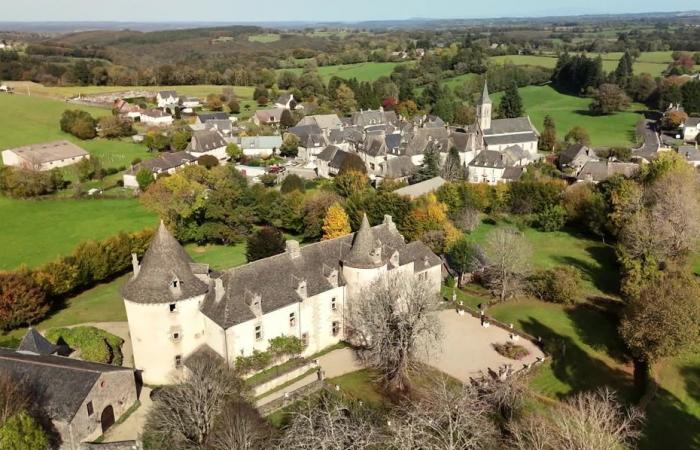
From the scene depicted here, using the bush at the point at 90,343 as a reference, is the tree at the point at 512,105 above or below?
above

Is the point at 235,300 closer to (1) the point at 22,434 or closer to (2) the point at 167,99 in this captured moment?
(1) the point at 22,434

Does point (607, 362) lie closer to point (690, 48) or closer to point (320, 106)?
point (320, 106)

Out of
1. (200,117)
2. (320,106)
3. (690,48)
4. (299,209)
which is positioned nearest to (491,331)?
(299,209)

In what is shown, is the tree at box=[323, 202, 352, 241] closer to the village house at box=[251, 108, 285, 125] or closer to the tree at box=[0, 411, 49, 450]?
the tree at box=[0, 411, 49, 450]

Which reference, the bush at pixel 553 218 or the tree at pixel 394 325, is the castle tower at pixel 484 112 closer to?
the bush at pixel 553 218

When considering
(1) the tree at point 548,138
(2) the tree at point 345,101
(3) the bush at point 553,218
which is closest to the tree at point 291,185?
(3) the bush at point 553,218

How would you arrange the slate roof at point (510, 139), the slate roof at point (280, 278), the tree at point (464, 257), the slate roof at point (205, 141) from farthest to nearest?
the slate roof at point (510, 139), the slate roof at point (205, 141), the tree at point (464, 257), the slate roof at point (280, 278)
